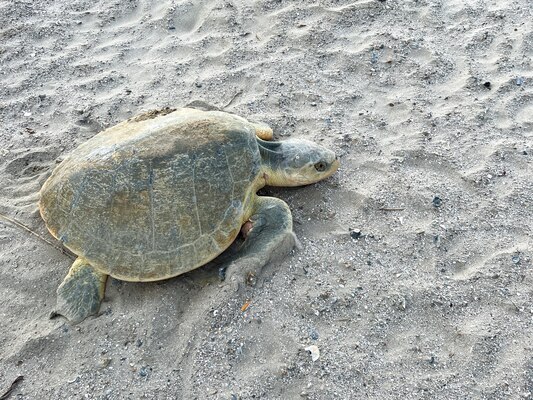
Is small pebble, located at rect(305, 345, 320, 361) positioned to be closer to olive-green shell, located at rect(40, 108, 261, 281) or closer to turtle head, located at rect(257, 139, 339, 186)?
olive-green shell, located at rect(40, 108, 261, 281)

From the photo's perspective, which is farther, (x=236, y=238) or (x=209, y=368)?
(x=236, y=238)

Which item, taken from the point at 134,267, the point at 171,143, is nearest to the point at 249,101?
the point at 171,143

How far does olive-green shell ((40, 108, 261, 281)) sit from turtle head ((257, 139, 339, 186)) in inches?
9.9

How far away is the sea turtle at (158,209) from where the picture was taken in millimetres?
2152

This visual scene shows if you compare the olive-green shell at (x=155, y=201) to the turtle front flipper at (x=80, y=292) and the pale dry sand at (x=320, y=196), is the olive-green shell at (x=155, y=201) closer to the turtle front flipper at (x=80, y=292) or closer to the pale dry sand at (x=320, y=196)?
the turtle front flipper at (x=80, y=292)

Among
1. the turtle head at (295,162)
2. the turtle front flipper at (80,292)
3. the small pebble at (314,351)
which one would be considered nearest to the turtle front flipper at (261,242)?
the turtle head at (295,162)

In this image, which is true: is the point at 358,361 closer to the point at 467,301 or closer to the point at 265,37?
the point at 467,301

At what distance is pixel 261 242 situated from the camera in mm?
2252

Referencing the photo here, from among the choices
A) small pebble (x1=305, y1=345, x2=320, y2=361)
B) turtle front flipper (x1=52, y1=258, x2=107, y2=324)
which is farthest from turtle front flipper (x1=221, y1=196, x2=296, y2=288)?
turtle front flipper (x1=52, y1=258, x2=107, y2=324)

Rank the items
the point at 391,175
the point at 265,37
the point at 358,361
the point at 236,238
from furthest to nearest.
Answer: the point at 265,37 → the point at 391,175 → the point at 236,238 → the point at 358,361

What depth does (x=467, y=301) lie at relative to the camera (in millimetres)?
2078

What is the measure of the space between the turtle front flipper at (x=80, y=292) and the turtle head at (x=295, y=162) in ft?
3.30

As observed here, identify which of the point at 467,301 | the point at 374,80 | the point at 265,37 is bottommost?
the point at 467,301

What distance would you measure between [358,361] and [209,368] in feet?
2.03
